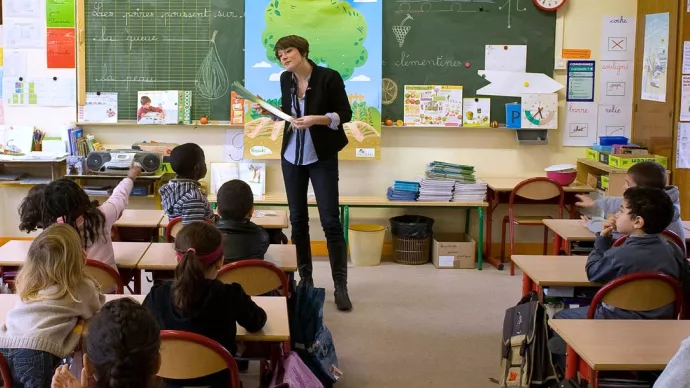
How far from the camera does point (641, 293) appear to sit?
339 cm

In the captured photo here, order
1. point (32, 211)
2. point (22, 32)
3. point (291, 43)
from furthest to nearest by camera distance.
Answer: point (22, 32) < point (291, 43) < point (32, 211)

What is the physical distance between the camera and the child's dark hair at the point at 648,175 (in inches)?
180

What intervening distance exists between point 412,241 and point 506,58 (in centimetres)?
165

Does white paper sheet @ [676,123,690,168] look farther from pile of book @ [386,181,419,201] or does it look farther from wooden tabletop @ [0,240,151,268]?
wooden tabletop @ [0,240,151,268]

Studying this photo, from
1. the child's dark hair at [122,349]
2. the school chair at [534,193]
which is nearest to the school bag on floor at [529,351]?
the child's dark hair at [122,349]

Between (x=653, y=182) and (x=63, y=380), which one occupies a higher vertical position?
(x=653, y=182)

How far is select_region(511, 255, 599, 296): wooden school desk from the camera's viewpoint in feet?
12.4

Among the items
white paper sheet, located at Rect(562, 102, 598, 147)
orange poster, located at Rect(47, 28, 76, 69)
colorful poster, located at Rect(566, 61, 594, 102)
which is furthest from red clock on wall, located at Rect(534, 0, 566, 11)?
orange poster, located at Rect(47, 28, 76, 69)

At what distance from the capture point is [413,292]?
5980 millimetres

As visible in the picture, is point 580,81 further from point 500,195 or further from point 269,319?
point 269,319

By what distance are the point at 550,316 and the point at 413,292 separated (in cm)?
213

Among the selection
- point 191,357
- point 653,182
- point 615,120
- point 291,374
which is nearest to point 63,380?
point 191,357

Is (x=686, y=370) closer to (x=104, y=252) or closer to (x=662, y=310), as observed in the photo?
(x=662, y=310)

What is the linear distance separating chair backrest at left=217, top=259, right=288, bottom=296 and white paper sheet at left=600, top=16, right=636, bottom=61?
433 cm
